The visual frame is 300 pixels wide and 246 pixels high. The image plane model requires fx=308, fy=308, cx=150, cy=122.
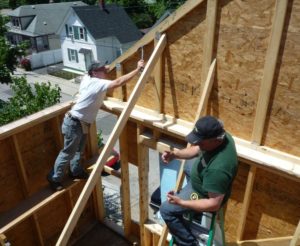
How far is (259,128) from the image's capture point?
12.2 ft

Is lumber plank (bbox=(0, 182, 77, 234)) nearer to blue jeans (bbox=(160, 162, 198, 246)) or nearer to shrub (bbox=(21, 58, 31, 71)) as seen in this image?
blue jeans (bbox=(160, 162, 198, 246))

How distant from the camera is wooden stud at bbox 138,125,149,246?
17.3ft

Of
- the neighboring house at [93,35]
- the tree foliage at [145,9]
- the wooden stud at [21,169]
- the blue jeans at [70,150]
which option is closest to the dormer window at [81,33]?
the neighboring house at [93,35]

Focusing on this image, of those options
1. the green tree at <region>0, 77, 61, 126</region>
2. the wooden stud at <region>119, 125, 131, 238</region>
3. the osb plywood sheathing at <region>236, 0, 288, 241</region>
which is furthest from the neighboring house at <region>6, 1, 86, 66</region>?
the osb plywood sheathing at <region>236, 0, 288, 241</region>

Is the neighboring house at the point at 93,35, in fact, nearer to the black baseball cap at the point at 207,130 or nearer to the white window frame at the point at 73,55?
the white window frame at the point at 73,55

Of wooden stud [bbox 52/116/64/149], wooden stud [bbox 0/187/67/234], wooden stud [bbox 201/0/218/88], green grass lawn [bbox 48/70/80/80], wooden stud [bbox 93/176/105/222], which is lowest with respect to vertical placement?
green grass lawn [bbox 48/70/80/80]

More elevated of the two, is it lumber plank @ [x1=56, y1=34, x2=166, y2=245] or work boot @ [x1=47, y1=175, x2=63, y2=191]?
lumber plank @ [x1=56, y1=34, x2=166, y2=245]

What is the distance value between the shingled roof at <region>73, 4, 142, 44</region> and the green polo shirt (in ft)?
79.1

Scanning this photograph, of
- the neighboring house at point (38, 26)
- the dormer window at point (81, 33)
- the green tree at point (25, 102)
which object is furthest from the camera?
the neighboring house at point (38, 26)

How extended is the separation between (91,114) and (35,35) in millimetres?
29616

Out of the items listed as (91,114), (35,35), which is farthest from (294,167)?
(35,35)

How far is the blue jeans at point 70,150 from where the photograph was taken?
4.87 m

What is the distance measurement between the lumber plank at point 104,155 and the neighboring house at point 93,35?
72.9ft

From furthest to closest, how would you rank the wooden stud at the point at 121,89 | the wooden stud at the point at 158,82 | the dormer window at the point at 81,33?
the dormer window at the point at 81,33 → the wooden stud at the point at 121,89 → the wooden stud at the point at 158,82
